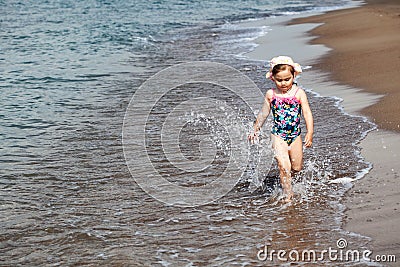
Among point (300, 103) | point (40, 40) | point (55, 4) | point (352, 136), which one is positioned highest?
point (55, 4)

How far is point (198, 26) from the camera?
75.9ft

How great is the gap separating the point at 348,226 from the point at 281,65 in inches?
58.5

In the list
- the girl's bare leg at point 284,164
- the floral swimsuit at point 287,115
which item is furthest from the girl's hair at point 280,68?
the girl's bare leg at point 284,164

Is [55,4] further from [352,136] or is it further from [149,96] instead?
[352,136]

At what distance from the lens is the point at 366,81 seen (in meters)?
10.0

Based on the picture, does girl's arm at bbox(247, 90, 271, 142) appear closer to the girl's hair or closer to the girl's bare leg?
the girl's bare leg

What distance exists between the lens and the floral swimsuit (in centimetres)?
586

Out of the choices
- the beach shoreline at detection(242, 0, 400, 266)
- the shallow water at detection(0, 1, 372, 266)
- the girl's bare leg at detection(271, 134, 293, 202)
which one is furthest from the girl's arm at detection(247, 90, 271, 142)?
the beach shoreline at detection(242, 0, 400, 266)

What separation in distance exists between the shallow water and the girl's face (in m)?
0.87

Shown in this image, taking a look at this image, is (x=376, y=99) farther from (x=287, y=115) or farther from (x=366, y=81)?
(x=287, y=115)

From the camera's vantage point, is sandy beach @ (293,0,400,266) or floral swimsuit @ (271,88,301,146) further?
floral swimsuit @ (271,88,301,146)

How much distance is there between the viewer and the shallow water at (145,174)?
4793 mm

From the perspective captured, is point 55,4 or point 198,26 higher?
point 55,4

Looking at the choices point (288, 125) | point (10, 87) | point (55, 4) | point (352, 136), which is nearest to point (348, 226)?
point (288, 125)
